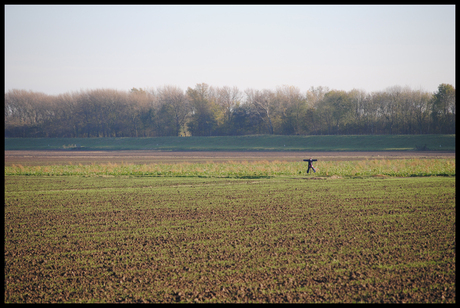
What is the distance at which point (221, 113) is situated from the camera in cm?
8538

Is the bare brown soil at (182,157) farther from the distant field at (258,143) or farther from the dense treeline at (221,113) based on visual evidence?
the dense treeline at (221,113)

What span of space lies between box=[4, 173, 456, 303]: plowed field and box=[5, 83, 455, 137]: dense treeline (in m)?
65.0

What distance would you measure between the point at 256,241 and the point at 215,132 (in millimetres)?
78947

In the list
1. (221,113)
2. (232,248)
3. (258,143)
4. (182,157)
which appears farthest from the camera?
(221,113)

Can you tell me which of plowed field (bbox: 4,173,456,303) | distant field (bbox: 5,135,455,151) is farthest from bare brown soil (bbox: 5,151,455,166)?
plowed field (bbox: 4,173,456,303)

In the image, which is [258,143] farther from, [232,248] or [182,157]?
[232,248]

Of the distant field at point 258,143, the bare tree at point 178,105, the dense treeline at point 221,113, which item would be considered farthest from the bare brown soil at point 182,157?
the bare tree at point 178,105

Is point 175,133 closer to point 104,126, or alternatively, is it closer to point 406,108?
point 104,126

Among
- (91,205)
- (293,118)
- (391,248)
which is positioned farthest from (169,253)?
(293,118)

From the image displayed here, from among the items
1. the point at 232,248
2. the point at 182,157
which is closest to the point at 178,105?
the point at 182,157

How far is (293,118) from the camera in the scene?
81.8 metres

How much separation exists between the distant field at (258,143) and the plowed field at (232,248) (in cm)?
4557

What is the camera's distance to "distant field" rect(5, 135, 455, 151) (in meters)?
56.6

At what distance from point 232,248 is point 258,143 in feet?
200
